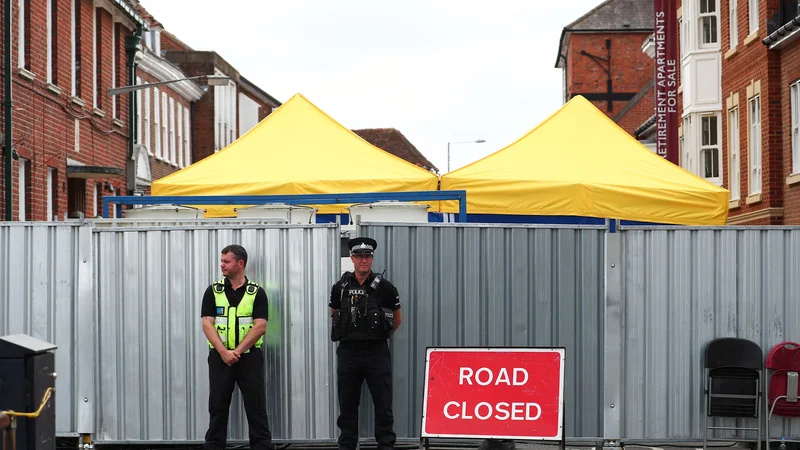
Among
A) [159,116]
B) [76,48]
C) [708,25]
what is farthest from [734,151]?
[159,116]

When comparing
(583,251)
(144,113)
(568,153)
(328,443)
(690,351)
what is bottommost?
(328,443)

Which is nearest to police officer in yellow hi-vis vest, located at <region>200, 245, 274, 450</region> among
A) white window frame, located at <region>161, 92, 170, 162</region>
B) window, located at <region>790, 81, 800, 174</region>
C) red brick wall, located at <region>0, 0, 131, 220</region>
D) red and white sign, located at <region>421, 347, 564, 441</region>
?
red and white sign, located at <region>421, 347, 564, 441</region>

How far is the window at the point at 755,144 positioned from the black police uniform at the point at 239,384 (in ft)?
64.7

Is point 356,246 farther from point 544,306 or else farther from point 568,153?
point 568,153

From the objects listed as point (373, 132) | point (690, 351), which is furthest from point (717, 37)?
point (373, 132)

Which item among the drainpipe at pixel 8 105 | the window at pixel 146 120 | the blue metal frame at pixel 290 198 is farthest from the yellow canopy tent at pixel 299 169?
the window at pixel 146 120

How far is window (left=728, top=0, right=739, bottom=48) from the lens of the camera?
1180 inches

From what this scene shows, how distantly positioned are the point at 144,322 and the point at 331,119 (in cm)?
766

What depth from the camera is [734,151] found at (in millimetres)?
30797

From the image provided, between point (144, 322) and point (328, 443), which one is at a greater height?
point (144, 322)

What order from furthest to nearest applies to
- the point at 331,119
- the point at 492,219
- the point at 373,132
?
the point at 373,132
the point at 331,119
the point at 492,219

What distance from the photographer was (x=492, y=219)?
52.0 feet

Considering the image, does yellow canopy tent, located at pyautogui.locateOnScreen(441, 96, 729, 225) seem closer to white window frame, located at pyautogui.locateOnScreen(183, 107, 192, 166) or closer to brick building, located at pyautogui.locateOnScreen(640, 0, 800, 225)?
brick building, located at pyautogui.locateOnScreen(640, 0, 800, 225)

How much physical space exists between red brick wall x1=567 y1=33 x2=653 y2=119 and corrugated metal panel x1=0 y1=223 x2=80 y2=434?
58.2m
